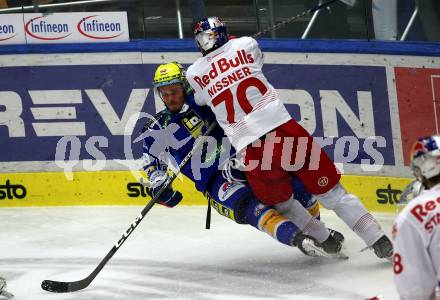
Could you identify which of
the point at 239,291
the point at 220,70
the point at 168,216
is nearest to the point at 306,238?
the point at 239,291

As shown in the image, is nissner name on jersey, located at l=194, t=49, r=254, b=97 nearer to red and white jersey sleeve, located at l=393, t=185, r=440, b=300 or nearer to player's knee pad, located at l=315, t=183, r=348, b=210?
player's knee pad, located at l=315, t=183, r=348, b=210

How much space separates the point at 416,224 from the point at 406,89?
12.1 feet

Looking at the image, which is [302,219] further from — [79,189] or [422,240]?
[422,240]

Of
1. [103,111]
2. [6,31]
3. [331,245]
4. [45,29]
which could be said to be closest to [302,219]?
[331,245]

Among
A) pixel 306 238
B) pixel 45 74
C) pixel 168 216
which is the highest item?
pixel 45 74

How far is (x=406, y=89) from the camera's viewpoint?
679 cm

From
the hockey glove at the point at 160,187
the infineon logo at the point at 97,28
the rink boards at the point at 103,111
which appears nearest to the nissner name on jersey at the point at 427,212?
the hockey glove at the point at 160,187

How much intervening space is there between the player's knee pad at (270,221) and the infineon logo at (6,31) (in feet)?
9.07

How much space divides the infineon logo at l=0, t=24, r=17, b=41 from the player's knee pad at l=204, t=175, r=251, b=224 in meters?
2.46

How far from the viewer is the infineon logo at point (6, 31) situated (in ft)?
24.5

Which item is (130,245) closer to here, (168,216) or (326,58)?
(168,216)

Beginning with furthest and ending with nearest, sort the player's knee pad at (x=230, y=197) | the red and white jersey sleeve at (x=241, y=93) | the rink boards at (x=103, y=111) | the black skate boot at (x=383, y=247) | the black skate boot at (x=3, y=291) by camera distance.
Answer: the rink boards at (x=103, y=111)
the player's knee pad at (x=230, y=197)
the red and white jersey sleeve at (x=241, y=93)
the black skate boot at (x=383, y=247)
the black skate boot at (x=3, y=291)

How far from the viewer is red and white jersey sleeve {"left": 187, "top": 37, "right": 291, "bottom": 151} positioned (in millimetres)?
5418

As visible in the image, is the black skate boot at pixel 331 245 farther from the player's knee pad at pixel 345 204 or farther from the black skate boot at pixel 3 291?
the black skate boot at pixel 3 291
